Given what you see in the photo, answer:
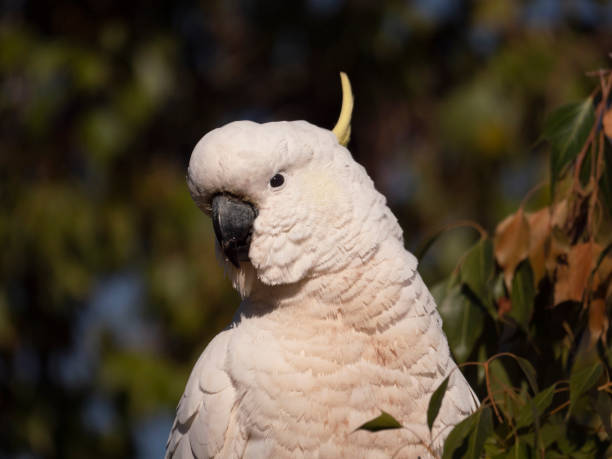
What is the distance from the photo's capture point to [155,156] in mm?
4824

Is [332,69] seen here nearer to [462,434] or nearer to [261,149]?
[261,149]

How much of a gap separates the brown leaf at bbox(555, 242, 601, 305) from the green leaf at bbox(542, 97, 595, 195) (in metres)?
0.17

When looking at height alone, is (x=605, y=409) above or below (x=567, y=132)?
below

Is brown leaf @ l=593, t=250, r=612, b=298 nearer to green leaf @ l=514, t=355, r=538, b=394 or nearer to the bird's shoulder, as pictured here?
green leaf @ l=514, t=355, r=538, b=394

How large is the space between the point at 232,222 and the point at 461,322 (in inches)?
24.4

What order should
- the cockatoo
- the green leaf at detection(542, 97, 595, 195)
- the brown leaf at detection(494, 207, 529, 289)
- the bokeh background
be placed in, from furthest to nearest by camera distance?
1. the bokeh background
2. the brown leaf at detection(494, 207, 529, 289)
3. the green leaf at detection(542, 97, 595, 195)
4. the cockatoo

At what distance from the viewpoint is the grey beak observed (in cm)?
178

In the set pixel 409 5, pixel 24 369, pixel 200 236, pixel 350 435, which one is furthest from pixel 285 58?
pixel 350 435

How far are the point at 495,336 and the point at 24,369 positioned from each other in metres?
3.29

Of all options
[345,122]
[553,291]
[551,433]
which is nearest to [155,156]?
[345,122]

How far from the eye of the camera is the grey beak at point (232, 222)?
1.78 meters

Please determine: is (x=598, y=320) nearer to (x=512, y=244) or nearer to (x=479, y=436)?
(x=512, y=244)

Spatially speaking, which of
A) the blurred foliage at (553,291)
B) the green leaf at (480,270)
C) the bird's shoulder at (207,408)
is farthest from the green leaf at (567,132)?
the bird's shoulder at (207,408)

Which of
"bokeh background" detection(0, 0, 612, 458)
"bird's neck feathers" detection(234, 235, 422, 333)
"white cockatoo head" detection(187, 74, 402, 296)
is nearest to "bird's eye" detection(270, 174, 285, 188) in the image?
"white cockatoo head" detection(187, 74, 402, 296)
